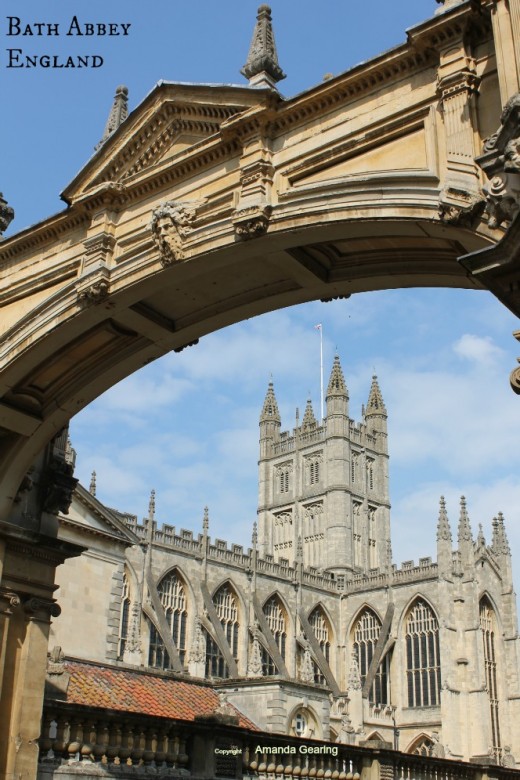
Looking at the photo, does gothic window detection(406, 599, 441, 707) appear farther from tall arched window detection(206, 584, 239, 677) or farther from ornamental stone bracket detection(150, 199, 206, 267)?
ornamental stone bracket detection(150, 199, 206, 267)

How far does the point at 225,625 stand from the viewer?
52.7 metres

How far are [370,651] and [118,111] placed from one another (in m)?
51.4

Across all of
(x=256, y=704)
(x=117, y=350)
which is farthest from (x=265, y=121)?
(x=256, y=704)

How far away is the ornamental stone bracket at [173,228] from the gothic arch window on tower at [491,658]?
50.1 meters

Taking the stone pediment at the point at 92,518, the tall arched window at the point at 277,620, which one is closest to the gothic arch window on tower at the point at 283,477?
the tall arched window at the point at 277,620

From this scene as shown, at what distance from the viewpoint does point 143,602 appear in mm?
47125

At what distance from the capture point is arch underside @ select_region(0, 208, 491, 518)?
8484 millimetres

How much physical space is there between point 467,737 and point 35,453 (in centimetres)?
4641

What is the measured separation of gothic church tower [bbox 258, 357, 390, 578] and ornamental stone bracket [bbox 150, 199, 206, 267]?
5976cm

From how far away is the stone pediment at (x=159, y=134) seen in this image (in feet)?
31.8

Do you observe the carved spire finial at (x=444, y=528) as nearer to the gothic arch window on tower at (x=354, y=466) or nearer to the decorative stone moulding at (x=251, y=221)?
the gothic arch window on tower at (x=354, y=466)

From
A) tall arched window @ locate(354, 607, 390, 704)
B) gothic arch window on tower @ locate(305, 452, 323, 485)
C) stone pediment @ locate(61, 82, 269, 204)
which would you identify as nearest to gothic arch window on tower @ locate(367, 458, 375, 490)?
gothic arch window on tower @ locate(305, 452, 323, 485)

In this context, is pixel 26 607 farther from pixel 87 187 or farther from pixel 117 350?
pixel 87 187

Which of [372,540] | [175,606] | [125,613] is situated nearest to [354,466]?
[372,540]
